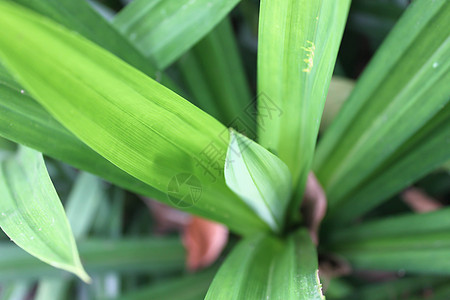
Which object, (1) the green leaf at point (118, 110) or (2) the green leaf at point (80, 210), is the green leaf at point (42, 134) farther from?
(2) the green leaf at point (80, 210)

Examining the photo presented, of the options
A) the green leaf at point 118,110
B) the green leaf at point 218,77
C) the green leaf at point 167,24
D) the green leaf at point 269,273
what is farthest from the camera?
the green leaf at point 218,77

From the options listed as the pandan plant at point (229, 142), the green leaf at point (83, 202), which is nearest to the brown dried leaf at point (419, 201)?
the pandan plant at point (229, 142)

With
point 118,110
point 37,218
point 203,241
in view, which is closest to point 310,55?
point 118,110

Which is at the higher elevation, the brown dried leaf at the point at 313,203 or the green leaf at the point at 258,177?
the green leaf at the point at 258,177

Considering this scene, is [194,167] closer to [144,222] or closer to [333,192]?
[333,192]

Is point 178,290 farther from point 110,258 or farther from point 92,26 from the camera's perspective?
point 92,26

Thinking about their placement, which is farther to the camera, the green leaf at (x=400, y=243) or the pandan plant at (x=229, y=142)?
the green leaf at (x=400, y=243)

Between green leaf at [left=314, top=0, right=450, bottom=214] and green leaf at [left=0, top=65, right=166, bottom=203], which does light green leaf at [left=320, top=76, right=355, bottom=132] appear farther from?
green leaf at [left=0, top=65, right=166, bottom=203]

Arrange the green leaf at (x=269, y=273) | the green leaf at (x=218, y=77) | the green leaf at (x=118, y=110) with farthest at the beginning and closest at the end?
the green leaf at (x=218, y=77) < the green leaf at (x=269, y=273) < the green leaf at (x=118, y=110)
